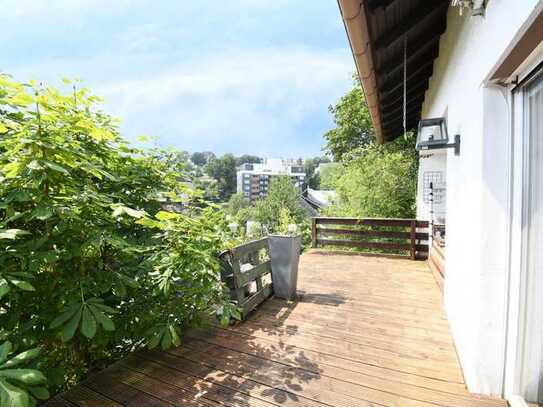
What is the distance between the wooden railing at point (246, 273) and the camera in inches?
105

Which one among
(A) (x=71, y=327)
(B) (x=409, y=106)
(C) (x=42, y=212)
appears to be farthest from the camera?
(B) (x=409, y=106)

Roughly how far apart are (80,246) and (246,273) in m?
1.59

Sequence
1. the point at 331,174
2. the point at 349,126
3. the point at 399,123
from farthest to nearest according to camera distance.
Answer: the point at 349,126, the point at 331,174, the point at 399,123

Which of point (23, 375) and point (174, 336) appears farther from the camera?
point (174, 336)

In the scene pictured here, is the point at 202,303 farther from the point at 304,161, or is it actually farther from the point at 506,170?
the point at 304,161

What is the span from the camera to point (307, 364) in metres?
2.07

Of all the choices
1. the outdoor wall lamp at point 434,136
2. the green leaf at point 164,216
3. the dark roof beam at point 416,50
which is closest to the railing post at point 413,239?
the dark roof beam at point 416,50

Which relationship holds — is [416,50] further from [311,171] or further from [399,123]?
[311,171]

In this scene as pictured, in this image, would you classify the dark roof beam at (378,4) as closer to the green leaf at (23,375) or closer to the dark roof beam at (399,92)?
the dark roof beam at (399,92)

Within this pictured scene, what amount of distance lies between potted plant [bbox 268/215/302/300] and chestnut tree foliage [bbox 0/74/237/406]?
109 centimetres

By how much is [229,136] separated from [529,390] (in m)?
79.8

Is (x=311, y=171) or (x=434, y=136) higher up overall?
(x=311, y=171)

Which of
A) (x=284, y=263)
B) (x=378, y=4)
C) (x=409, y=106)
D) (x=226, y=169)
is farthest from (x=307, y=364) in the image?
(x=226, y=169)

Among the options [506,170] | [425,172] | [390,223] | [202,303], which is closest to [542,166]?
[506,170]
